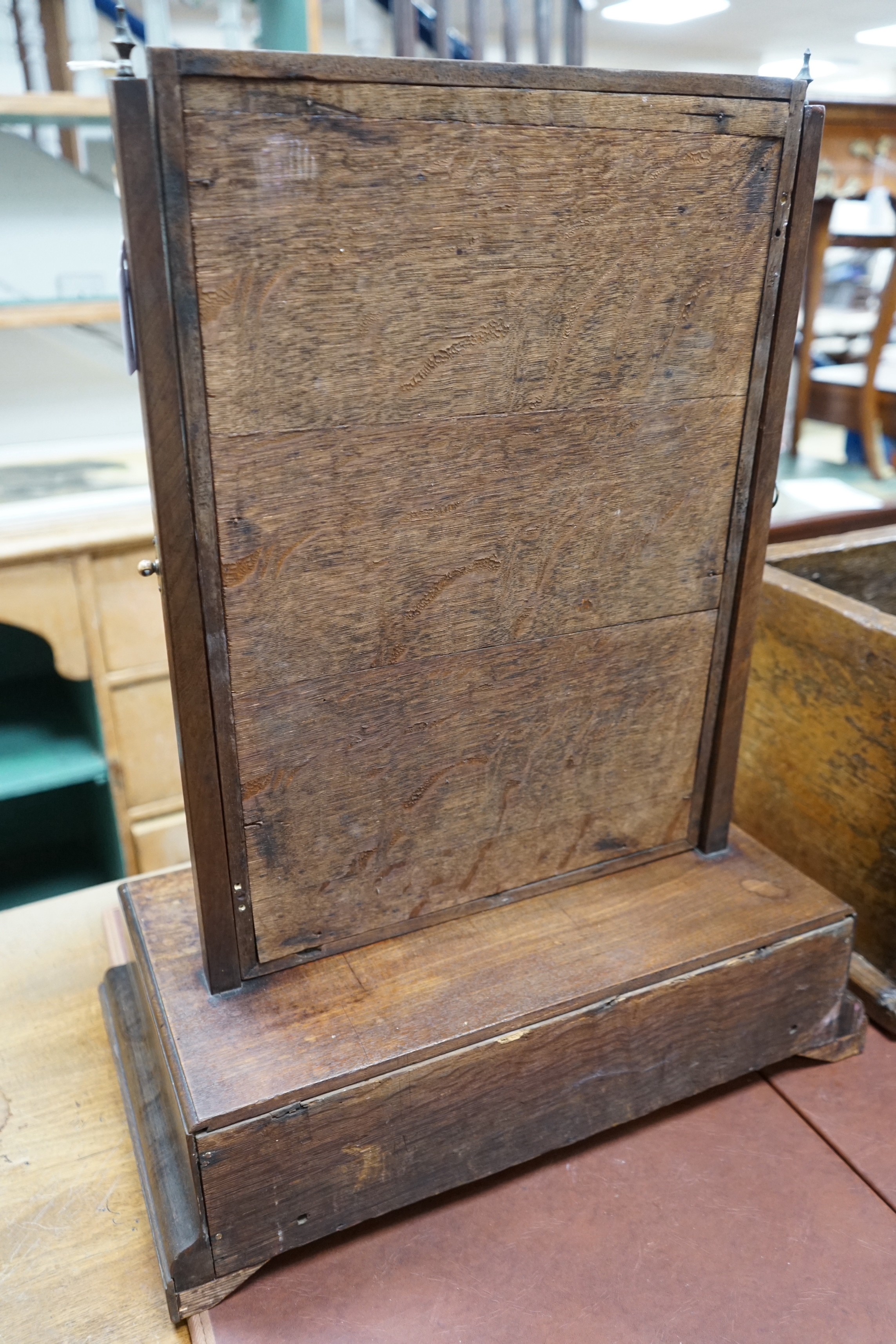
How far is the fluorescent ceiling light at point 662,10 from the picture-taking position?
7094 mm

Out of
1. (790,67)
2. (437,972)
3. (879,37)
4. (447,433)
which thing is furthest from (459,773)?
(790,67)

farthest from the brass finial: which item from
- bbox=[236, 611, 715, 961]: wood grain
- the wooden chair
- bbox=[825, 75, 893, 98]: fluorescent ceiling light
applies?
bbox=[825, 75, 893, 98]: fluorescent ceiling light

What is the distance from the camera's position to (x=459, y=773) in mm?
785

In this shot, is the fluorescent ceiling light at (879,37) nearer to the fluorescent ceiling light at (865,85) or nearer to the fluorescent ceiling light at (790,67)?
the fluorescent ceiling light at (790,67)

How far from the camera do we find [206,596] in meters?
0.64

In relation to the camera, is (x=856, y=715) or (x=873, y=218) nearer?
(x=856, y=715)

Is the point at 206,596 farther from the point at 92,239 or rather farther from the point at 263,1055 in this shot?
the point at 92,239

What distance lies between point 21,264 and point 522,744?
6.26 ft

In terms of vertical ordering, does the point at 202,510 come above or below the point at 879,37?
below

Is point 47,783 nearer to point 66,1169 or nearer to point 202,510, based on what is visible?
point 66,1169

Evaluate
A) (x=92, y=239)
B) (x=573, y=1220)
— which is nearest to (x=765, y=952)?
(x=573, y=1220)

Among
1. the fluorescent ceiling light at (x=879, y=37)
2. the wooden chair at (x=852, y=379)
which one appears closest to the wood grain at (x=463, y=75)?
the wooden chair at (x=852, y=379)

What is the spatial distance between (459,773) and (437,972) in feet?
0.53

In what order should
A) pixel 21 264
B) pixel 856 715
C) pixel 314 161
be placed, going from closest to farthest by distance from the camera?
pixel 314 161, pixel 856 715, pixel 21 264
